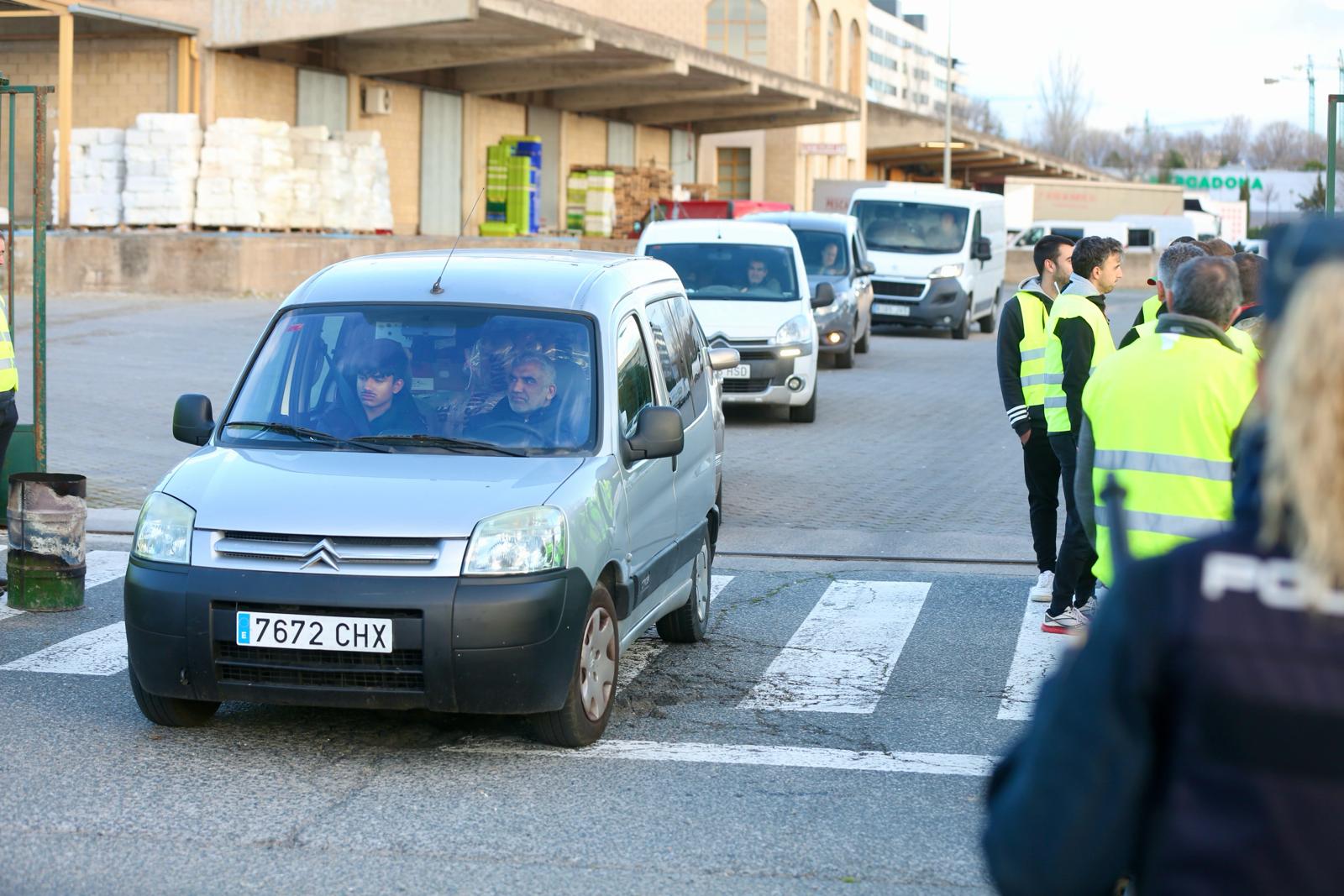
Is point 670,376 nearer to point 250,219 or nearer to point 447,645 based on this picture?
point 447,645

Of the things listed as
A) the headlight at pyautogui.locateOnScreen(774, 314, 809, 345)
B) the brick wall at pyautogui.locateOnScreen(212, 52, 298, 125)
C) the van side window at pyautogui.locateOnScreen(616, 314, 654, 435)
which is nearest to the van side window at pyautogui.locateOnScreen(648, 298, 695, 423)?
the van side window at pyautogui.locateOnScreen(616, 314, 654, 435)

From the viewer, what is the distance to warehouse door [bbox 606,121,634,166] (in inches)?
1863

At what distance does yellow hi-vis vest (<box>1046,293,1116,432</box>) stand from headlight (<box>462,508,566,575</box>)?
2.84m

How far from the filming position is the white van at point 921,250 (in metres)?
29.2

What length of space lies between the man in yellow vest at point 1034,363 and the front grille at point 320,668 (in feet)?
12.4

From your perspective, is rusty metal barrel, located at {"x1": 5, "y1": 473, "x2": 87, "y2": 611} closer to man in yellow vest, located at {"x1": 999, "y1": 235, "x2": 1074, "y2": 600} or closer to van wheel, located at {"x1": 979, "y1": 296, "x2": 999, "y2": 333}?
man in yellow vest, located at {"x1": 999, "y1": 235, "x2": 1074, "y2": 600}

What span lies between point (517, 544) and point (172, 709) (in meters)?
1.51

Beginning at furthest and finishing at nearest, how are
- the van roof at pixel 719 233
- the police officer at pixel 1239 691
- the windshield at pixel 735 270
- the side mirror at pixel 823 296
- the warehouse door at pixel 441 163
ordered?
the warehouse door at pixel 441 163 < the van roof at pixel 719 233 < the side mirror at pixel 823 296 < the windshield at pixel 735 270 < the police officer at pixel 1239 691

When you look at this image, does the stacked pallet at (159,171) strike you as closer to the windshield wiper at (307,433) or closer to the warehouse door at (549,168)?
the warehouse door at (549,168)

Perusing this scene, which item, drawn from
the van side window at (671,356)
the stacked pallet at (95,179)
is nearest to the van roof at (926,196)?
the stacked pallet at (95,179)

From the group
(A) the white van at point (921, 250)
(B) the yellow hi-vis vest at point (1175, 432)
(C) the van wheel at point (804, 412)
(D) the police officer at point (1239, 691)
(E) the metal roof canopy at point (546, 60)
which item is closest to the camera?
(D) the police officer at point (1239, 691)

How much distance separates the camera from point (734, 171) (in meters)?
62.6

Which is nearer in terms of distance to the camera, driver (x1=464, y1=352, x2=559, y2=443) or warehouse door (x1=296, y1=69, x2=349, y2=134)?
driver (x1=464, y1=352, x2=559, y2=443)

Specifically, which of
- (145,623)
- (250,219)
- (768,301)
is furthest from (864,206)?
(145,623)
